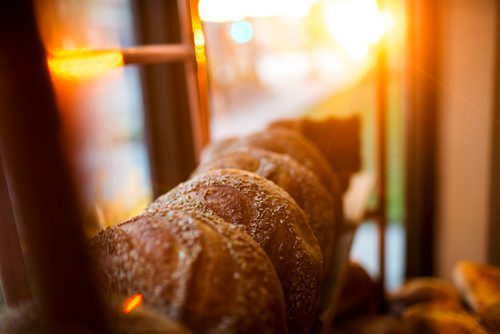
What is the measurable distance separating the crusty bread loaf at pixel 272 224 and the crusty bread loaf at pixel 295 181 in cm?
17

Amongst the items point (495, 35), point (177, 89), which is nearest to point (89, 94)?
point (177, 89)

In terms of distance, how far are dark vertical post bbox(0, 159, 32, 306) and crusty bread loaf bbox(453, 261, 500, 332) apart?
1.62 metres

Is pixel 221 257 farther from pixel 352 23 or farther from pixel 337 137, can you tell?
pixel 352 23

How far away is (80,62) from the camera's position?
619 millimetres

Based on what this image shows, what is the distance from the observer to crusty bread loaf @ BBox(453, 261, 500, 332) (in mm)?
1646

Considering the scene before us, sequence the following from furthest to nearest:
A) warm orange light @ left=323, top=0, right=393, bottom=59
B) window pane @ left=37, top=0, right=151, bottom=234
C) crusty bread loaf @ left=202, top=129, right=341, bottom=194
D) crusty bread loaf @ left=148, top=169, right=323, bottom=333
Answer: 1. warm orange light @ left=323, top=0, right=393, bottom=59
2. window pane @ left=37, top=0, right=151, bottom=234
3. crusty bread loaf @ left=202, top=129, right=341, bottom=194
4. crusty bread loaf @ left=148, top=169, right=323, bottom=333

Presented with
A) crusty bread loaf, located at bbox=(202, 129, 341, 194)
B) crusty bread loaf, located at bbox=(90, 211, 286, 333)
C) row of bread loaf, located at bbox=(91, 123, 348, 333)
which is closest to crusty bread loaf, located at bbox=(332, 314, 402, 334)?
crusty bread loaf, located at bbox=(202, 129, 341, 194)

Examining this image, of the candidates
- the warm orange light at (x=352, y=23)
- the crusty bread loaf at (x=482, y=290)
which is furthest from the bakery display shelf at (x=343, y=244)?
the warm orange light at (x=352, y=23)

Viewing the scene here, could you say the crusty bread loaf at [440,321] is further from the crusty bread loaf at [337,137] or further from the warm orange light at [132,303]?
the warm orange light at [132,303]

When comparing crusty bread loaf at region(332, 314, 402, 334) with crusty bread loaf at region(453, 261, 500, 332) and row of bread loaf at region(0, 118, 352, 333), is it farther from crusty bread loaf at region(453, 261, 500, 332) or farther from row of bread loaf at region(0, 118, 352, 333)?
row of bread loaf at region(0, 118, 352, 333)

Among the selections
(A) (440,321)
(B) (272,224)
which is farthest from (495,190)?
(B) (272,224)

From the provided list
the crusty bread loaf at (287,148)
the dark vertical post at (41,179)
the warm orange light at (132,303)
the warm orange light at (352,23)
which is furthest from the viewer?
the warm orange light at (352,23)

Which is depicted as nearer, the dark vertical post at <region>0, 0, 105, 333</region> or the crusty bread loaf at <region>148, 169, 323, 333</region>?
the dark vertical post at <region>0, 0, 105, 333</region>

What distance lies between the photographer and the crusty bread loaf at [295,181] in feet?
3.48
